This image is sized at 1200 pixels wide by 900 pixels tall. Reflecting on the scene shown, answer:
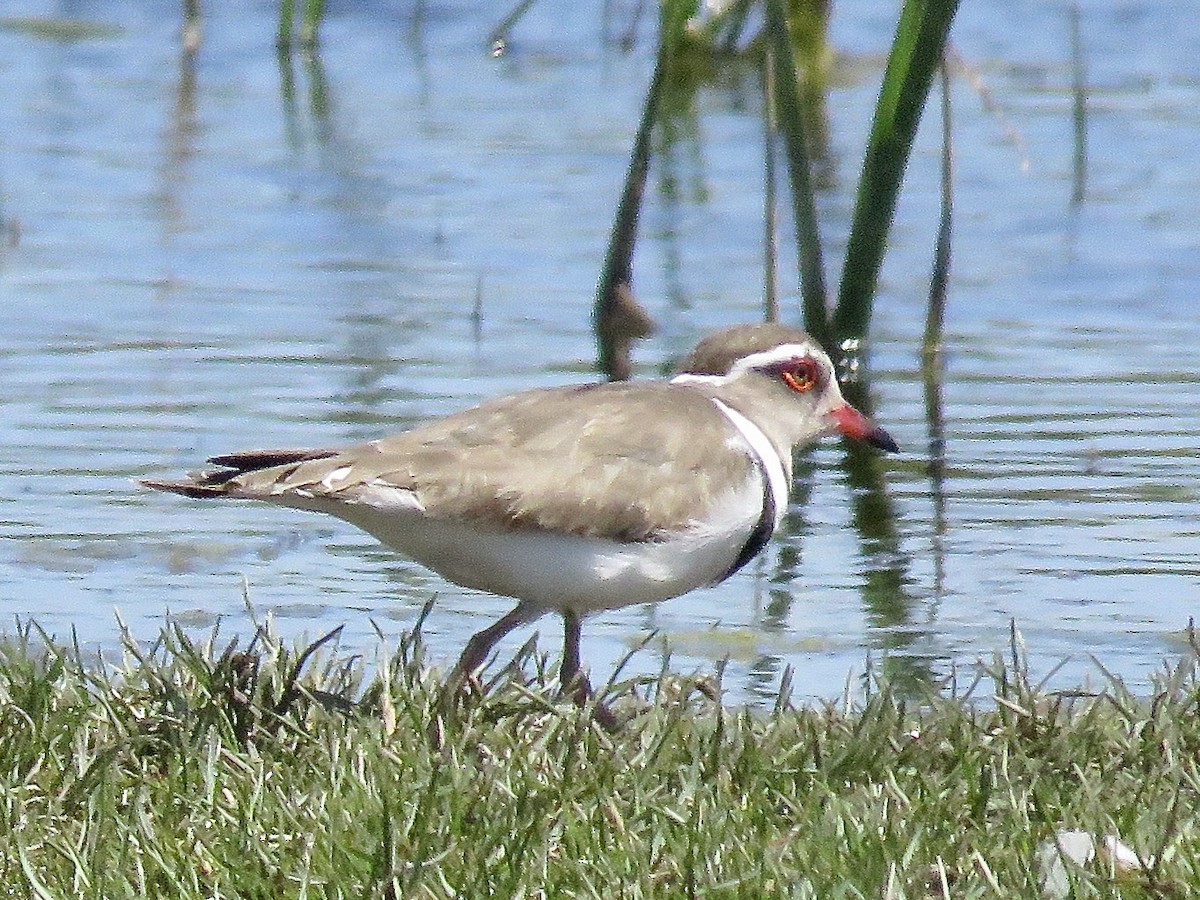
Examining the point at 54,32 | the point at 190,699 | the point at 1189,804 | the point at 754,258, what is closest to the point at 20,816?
the point at 190,699

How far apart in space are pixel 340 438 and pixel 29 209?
4.44m

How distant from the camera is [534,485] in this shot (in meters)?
5.35

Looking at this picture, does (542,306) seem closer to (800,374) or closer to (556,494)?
(800,374)

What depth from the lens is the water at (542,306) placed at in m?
7.10

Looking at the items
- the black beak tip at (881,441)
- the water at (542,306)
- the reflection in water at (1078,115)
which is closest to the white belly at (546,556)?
the water at (542,306)

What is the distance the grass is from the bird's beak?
3.33ft

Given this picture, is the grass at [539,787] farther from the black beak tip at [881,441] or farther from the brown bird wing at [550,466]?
the black beak tip at [881,441]

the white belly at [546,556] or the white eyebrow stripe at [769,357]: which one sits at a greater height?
the white eyebrow stripe at [769,357]

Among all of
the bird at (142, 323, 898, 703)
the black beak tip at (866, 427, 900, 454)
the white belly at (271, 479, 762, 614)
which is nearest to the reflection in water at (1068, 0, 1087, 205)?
the black beak tip at (866, 427, 900, 454)

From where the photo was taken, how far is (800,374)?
630 centimetres

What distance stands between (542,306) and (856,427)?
4373 mm

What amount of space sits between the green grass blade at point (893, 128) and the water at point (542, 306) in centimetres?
45

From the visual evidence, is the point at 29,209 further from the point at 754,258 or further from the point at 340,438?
the point at 340,438

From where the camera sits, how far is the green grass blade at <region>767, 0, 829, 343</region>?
27.9 ft
